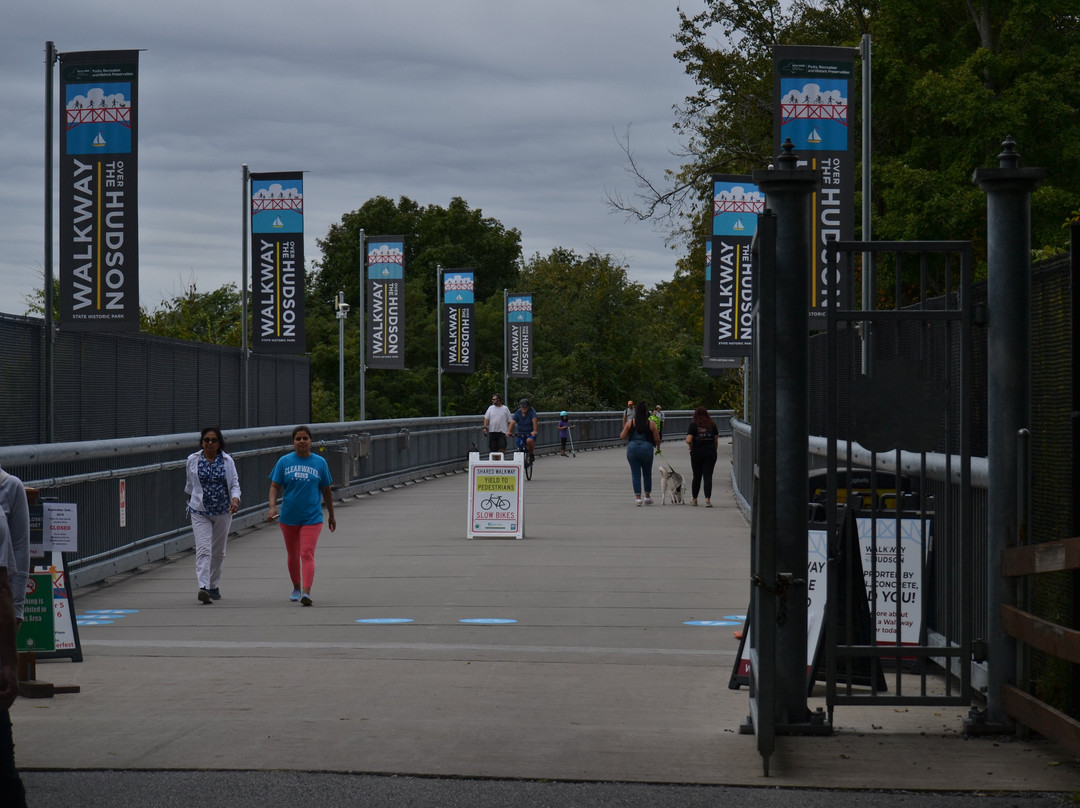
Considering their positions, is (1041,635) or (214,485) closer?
(1041,635)

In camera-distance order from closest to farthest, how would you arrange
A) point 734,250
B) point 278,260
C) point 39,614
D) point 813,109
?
1. point 39,614
2. point 813,109
3. point 734,250
4. point 278,260

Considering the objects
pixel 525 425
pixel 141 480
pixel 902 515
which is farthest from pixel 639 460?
pixel 902 515

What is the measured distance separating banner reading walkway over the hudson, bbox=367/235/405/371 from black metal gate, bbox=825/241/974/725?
28.6m

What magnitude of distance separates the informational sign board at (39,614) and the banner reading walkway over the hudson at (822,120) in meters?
10.3

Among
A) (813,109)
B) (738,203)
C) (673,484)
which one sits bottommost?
(673,484)

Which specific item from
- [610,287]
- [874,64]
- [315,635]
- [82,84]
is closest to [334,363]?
[610,287]

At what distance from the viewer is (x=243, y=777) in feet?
20.0

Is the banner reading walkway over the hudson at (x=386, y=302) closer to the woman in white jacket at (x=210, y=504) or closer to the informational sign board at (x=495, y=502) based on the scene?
the informational sign board at (x=495, y=502)

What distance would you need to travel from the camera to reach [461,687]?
8.28 m

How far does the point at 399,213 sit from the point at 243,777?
264ft

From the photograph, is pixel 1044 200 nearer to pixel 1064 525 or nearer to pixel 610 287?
pixel 1064 525

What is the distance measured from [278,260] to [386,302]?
416 inches

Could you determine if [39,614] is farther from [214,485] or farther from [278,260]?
[278,260]

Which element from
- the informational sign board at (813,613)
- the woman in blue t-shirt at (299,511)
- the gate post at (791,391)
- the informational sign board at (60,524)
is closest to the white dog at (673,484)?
the woman in blue t-shirt at (299,511)
